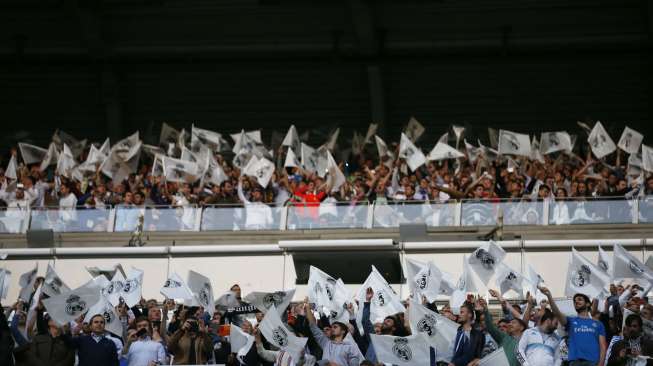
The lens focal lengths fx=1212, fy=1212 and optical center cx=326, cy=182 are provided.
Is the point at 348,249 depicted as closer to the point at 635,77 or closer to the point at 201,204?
the point at 201,204

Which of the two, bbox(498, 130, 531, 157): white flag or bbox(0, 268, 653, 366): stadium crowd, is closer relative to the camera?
bbox(0, 268, 653, 366): stadium crowd

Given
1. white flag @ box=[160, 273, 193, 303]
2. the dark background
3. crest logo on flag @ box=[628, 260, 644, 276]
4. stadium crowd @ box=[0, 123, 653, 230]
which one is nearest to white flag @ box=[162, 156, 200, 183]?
stadium crowd @ box=[0, 123, 653, 230]

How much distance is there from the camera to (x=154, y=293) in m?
24.7

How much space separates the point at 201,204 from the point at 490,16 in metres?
13.0

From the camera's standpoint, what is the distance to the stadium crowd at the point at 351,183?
24.4 metres

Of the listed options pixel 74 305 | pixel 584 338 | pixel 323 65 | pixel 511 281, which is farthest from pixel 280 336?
pixel 323 65

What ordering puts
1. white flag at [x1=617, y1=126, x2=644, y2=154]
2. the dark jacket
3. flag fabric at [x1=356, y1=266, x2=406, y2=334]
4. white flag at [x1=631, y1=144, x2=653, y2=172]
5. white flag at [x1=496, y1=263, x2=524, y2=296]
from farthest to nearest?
white flag at [x1=617, y1=126, x2=644, y2=154], white flag at [x1=631, y1=144, x2=653, y2=172], white flag at [x1=496, y1=263, x2=524, y2=296], flag fabric at [x1=356, y1=266, x2=406, y2=334], the dark jacket

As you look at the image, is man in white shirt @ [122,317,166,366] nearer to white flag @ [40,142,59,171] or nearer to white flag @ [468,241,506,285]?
white flag @ [468,241,506,285]

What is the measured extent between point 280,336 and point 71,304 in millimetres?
3278

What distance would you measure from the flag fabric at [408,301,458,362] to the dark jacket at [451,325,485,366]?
11.2 inches

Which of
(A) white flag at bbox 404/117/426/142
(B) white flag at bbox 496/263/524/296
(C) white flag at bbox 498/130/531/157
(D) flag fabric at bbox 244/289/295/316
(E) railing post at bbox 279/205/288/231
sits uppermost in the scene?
(A) white flag at bbox 404/117/426/142

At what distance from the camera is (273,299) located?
17.4 metres

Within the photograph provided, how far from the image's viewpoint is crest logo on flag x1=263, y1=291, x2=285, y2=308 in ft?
56.6

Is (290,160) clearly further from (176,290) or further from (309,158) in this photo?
(176,290)
